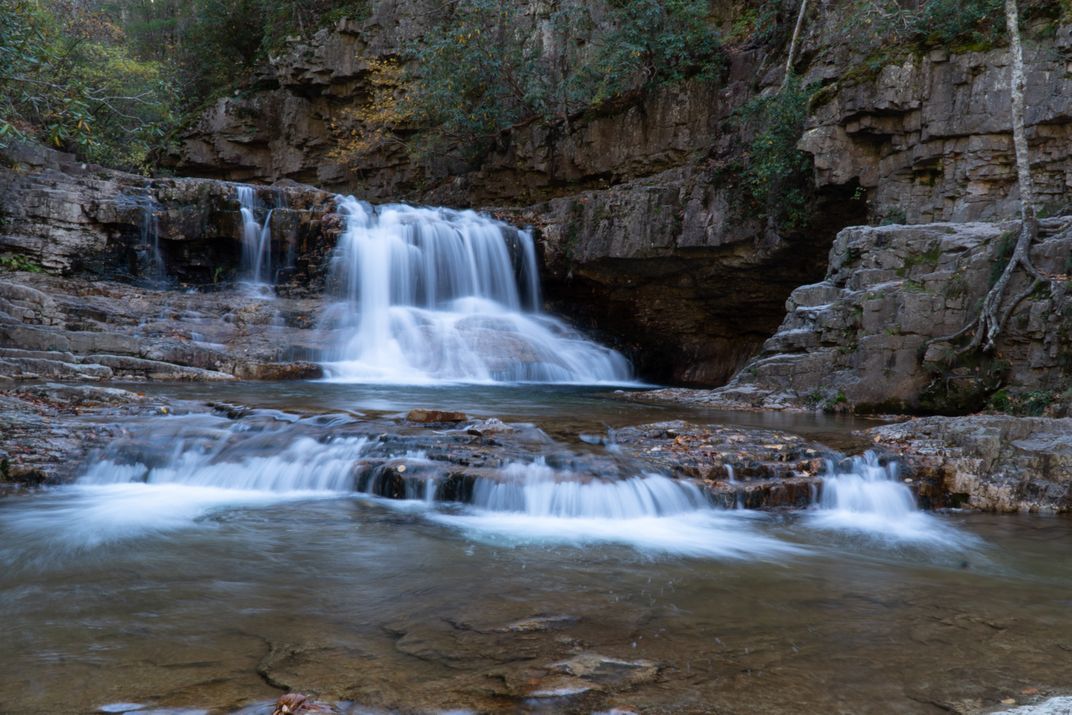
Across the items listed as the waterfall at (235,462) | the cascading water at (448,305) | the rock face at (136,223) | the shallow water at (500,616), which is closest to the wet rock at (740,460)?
the shallow water at (500,616)

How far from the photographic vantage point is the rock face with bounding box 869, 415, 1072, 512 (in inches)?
247

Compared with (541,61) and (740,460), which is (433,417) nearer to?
(740,460)

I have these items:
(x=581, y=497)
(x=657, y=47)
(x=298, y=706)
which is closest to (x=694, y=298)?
(x=657, y=47)

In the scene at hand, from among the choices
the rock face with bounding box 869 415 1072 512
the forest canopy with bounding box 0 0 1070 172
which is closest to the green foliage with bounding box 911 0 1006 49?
the forest canopy with bounding box 0 0 1070 172

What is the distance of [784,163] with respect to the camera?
14.5m

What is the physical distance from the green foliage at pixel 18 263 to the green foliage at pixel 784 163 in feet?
52.5

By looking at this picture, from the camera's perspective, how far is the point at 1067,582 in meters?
4.35

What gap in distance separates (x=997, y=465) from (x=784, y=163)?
941 centimetres

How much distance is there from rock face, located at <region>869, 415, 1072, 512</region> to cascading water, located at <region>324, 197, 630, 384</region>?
9.90m

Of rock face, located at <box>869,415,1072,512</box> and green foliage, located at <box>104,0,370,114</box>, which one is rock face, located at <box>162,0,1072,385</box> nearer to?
green foliage, located at <box>104,0,370,114</box>

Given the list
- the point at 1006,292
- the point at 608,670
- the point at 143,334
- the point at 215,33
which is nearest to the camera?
the point at 608,670

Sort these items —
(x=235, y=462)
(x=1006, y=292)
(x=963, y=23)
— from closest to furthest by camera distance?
(x=235, y=462), (x=1006, y=292), (x=963, y=23)

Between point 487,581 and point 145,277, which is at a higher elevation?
point 145,277

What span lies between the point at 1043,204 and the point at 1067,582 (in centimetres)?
960
